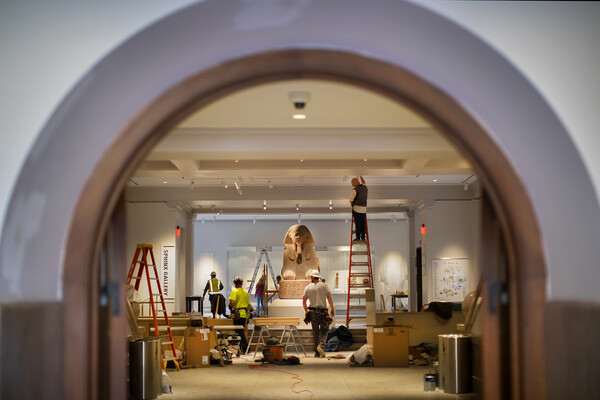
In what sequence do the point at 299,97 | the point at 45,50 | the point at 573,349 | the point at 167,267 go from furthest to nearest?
the point at 167,267 < the point at 299,97 < the point at 45,50 < the point at 573,349

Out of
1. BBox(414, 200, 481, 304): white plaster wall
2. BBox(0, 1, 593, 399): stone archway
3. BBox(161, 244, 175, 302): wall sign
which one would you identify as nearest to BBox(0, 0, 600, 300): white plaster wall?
BBox(0, 1, 593, 399): stone archway

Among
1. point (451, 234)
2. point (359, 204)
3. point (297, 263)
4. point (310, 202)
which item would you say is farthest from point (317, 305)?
point (451, 234)

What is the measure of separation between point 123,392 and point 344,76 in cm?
196

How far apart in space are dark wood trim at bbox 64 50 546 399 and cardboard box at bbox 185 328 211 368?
25.5 feet

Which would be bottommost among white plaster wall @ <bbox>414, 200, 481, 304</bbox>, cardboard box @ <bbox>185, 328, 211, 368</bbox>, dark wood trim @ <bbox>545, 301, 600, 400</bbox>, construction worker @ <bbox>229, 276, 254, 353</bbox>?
cardboard box @ <bbox>185, 328, 211, 368</bbox>

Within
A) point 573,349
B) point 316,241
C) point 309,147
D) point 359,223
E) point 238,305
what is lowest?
point 238,305

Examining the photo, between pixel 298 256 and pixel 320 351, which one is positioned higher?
pixel 298 256

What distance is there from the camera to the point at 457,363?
25.6 ft

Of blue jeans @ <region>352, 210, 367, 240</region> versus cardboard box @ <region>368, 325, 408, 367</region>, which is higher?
blue jeans @ <region>352, 210, 367, 240</region>

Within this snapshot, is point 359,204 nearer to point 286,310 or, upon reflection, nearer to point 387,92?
point 286,310

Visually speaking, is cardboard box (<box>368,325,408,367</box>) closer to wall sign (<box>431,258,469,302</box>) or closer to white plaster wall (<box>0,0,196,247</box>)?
wall sign (<box>431,258,469,302</box>)

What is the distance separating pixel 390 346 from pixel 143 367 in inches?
182

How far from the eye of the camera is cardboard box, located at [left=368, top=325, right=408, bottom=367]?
35.9 ft

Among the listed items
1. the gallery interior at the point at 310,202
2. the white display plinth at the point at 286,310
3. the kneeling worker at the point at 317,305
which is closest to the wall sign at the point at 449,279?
the gallery interior at the point at 310,202
